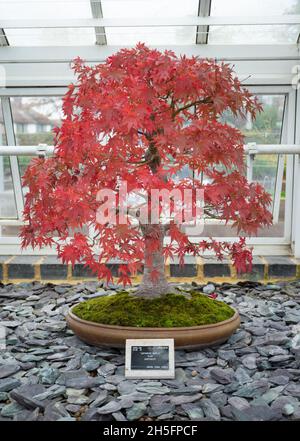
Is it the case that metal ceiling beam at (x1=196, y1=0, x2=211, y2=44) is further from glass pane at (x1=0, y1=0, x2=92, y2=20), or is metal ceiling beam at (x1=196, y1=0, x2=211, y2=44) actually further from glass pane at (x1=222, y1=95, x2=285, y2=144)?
glass pane at (x1=0, y1=0, x2=92, y2=20)

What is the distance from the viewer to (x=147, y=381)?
6.36 ft

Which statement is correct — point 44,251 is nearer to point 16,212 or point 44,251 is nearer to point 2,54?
point 16,212

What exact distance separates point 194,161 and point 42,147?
1439 millimetres

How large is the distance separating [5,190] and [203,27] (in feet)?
6.08

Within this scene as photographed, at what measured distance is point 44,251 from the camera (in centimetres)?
372

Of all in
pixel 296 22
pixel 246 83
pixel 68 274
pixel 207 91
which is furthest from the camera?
pixel 246 83

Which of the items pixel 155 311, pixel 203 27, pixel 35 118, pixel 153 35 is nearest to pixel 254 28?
pixel 203 27

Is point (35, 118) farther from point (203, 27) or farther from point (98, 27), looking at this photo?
point (203, 27)

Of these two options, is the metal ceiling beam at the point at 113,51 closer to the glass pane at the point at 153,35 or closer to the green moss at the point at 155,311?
the glass pane at the point at 153,35

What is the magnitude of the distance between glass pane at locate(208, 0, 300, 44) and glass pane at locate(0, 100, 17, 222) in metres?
1.70

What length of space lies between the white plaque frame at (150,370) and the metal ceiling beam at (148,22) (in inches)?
80.4

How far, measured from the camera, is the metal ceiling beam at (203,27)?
3234mm

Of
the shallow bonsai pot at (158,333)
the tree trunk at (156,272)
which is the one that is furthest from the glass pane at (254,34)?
the shallow bonsai pot at (158,333)
